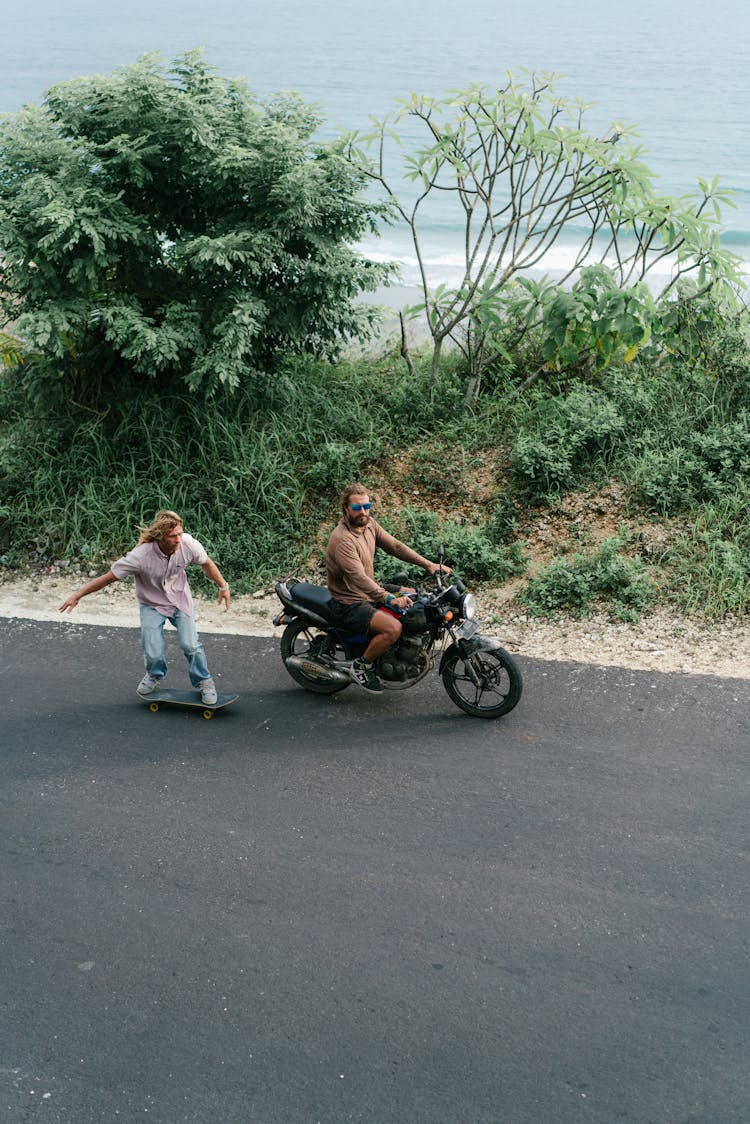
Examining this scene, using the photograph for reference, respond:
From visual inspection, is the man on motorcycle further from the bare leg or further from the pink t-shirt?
the pink t-shirt

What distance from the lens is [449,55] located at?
2174 inches

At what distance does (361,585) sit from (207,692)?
1.38m

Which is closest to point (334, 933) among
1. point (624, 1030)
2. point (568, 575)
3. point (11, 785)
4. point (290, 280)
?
point (624, 1030)

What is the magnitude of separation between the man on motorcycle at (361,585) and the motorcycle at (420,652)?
8 cm

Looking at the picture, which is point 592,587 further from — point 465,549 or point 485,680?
point 485,680

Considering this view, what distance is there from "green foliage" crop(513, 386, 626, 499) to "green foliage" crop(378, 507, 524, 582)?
31.6 inches

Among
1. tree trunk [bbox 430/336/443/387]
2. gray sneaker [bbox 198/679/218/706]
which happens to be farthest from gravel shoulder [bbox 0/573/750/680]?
tree trunk [bbox 430/336/443/387]

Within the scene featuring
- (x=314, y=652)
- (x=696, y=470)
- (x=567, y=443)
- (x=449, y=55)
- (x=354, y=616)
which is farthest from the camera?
(x=449, y=55)

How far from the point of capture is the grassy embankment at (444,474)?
939cm

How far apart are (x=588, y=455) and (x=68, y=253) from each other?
547 centimetres

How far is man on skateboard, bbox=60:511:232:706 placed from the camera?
23.9 ft

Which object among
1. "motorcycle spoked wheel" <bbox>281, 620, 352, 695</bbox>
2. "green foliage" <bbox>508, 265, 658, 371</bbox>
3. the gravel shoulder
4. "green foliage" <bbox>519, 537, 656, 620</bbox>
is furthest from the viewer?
"green foliage" <bbox>508, 265, 658, 371</bbox>

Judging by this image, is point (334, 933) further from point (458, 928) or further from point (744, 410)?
point (744, 410)

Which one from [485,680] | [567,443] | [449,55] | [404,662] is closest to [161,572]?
[404,662]
